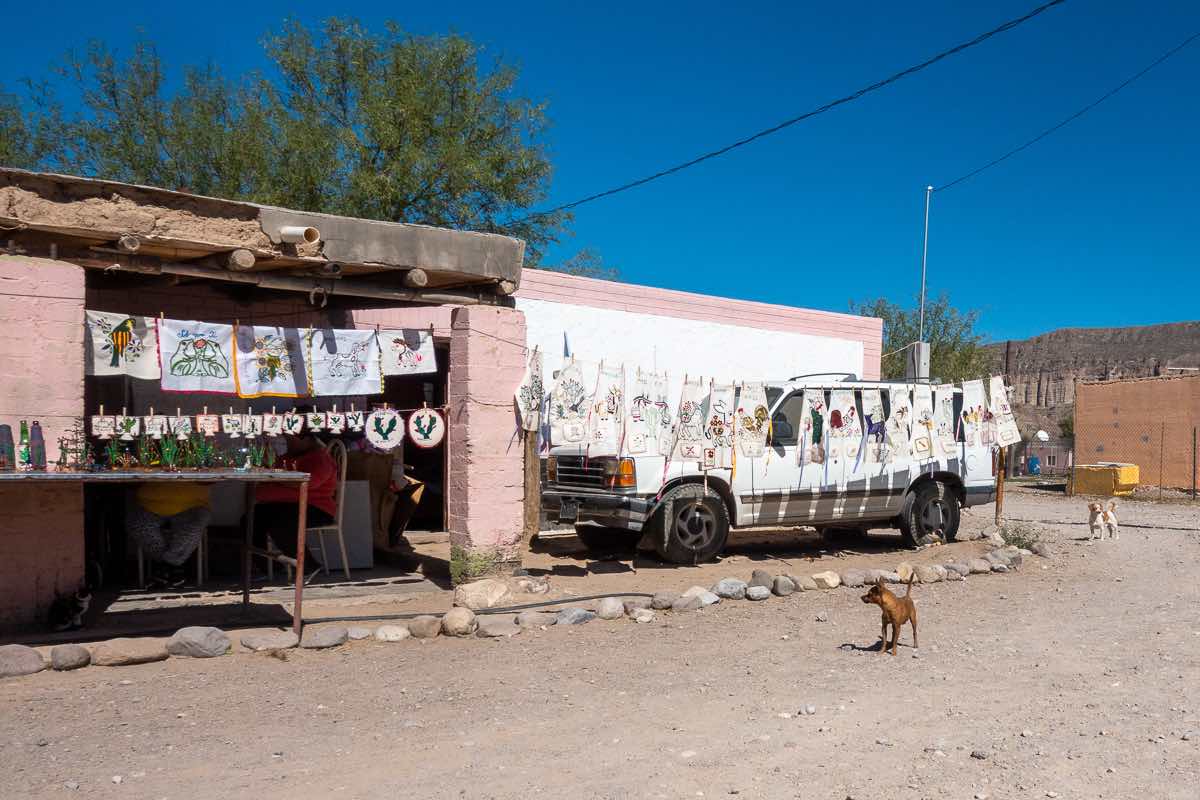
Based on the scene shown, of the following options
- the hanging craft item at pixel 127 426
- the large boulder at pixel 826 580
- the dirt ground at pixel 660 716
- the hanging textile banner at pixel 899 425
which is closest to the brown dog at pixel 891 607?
the dirt ground at pixel 660 716

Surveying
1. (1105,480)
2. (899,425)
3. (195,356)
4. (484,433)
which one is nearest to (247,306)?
(195,356)

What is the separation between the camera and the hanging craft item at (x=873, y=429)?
37.9 feet

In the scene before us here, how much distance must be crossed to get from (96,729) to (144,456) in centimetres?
251

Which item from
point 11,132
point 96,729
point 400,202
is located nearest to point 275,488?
point 96,729

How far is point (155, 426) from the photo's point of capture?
7.49 meters

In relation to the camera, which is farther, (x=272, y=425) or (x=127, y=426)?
(x=272, y=425)

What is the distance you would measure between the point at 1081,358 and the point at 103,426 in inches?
3499

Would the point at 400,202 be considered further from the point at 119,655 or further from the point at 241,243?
the point at 119,655

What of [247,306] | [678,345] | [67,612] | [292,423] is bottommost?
[67,612]

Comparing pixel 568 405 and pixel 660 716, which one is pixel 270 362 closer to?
pixel 568 405

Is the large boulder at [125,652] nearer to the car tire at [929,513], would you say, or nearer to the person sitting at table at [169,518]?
the person sitting at table at [169,518]

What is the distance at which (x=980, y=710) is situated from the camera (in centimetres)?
547

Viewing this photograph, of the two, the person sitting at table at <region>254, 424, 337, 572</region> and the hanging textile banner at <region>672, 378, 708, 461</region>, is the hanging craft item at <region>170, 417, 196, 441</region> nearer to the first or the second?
the person sitting at table at <region>254, 424, 337, 572</region>

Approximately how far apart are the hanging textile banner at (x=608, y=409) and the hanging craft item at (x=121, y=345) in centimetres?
431
